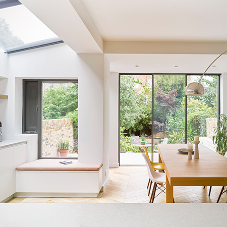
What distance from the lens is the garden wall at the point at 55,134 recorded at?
4566 millimetres

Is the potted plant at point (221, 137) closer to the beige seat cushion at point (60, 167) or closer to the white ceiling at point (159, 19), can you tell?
the white ceiling at point (159, 19)

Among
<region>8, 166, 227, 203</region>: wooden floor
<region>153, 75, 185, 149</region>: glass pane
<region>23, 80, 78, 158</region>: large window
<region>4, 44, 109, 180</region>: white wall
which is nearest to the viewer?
<region>8, 166, 227, 203</region>: wooden floor

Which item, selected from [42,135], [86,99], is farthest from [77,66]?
[42,135]

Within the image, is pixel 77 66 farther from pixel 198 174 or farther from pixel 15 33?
pixel 198 174

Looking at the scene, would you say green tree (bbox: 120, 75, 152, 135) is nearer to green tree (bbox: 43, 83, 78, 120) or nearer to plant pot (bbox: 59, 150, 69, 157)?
green tree (bbox: 43, 83, 78, 120)

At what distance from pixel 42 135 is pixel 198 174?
3.26 m

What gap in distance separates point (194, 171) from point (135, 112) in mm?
5701

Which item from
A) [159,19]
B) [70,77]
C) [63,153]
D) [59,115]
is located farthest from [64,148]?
[159,19]

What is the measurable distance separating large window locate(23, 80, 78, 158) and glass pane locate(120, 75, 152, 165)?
3353mm

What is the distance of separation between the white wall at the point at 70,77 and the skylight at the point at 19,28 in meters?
0.30

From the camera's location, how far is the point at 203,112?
6023 millimetres

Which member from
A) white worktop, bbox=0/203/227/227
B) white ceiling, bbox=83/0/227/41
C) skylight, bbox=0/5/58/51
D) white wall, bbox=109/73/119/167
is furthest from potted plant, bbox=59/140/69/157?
white worktop, bbox=0/203/227/227

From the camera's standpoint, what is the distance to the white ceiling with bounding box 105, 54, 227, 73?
13.6ft

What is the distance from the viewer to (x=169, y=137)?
6012mm
